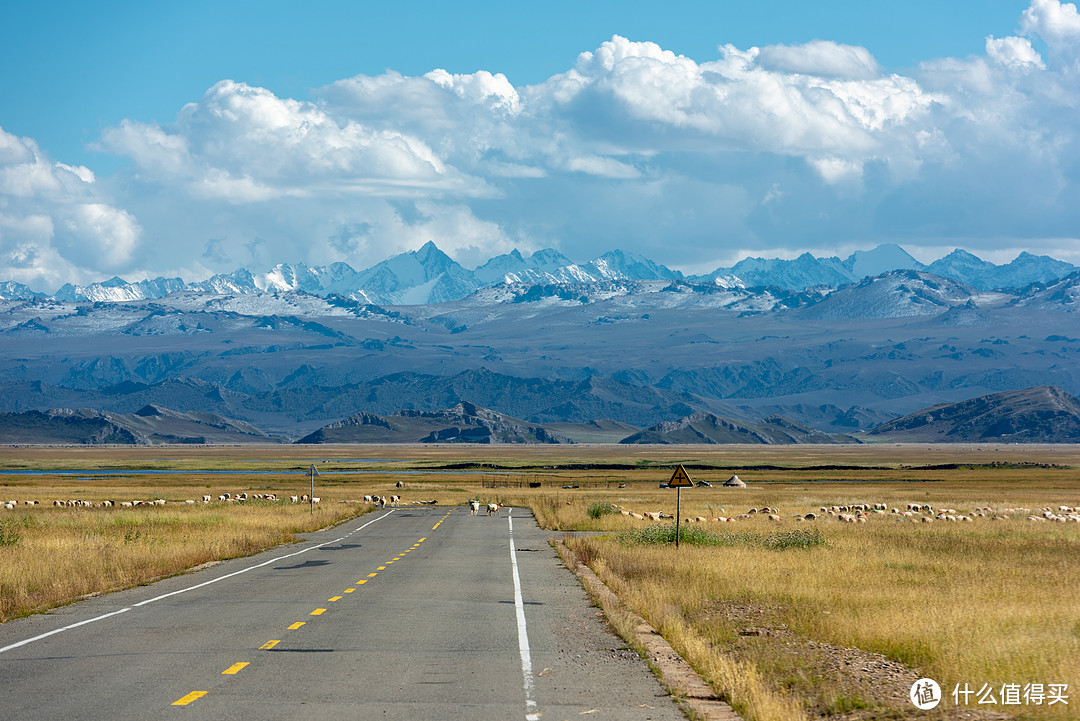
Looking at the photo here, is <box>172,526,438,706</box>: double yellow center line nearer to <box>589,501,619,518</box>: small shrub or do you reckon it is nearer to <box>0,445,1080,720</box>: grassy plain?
<box>0,445,1080,720</box>: grassy plain

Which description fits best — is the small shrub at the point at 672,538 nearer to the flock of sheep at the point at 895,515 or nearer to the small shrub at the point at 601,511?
the flock of sheep at the point at 895,515

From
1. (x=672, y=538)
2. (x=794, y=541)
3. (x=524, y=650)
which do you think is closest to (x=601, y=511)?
(x=672, y=538)

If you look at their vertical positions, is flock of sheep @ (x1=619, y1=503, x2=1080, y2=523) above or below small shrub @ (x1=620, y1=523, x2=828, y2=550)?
below

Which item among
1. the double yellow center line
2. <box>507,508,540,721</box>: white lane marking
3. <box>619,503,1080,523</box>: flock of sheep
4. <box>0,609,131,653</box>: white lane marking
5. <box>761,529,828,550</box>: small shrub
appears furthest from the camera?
<box>619,503,1080,523</box>: flock of sheep

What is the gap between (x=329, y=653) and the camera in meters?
15.1

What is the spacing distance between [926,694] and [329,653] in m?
7.62

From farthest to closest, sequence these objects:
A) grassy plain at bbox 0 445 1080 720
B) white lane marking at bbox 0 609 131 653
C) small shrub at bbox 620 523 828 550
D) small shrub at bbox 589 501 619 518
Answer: small shrub at bbox 589 501 619 518, small shrub at bbox 620 523 828 550, white lane marking at bbox 0 609 131 653, grassy plain at bbox 0 445 1080 720

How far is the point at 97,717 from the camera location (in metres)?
11.1

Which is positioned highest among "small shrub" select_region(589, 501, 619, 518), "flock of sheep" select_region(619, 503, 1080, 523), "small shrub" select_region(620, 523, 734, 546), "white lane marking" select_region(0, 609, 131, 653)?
"white lane marking" select_region(0, 609, 131, 653)

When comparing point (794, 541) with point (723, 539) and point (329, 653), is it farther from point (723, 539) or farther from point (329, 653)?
point (329, 653)

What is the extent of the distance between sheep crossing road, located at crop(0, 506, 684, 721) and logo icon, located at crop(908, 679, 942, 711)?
256cm

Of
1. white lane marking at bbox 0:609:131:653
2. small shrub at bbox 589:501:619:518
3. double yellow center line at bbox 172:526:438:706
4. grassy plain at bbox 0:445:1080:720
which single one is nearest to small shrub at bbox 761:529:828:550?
grassy plain at bbox 0:445:1080:720

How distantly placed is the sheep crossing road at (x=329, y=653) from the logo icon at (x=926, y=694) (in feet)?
8.39

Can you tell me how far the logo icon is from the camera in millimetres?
11784
